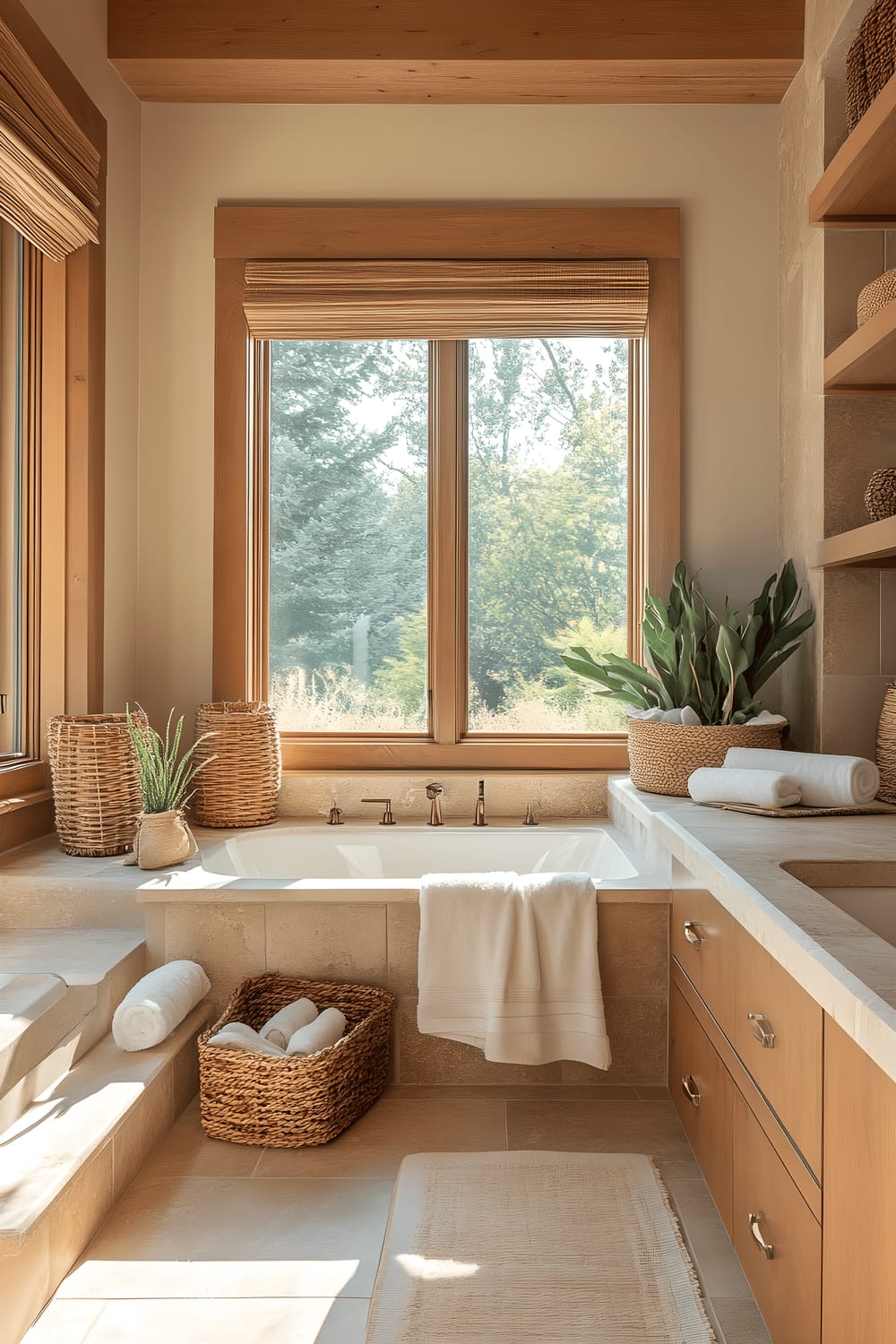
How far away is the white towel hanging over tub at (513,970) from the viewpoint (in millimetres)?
2182

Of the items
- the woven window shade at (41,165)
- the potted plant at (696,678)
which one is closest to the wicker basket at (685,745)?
the potted plant at (696,678)

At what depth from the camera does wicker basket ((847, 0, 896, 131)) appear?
6.70 feet

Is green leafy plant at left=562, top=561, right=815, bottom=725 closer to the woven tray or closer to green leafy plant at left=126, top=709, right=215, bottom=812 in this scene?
the woven tray

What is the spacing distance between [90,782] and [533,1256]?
1.58 meters

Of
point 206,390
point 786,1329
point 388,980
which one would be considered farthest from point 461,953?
point 206,390

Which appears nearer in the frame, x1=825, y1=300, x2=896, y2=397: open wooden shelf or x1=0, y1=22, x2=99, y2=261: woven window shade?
x1=825, y1=300, x2=896, y2=397: open wooden shelf

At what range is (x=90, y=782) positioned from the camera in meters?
2.58

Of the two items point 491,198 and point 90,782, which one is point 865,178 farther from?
point 90,782

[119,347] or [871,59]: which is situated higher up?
[871,59]

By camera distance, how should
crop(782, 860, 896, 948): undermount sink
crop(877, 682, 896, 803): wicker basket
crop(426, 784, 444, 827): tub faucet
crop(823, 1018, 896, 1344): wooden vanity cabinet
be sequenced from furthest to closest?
1. crop(426, 784, 444, 827): tub faucet
2. crop(877, 682, 896, 803): wicker basket
3. crop(782, 860, 896, 948): undermount sink
4. crop(823, 1018, 896, 1344): wooden vanity cabinet

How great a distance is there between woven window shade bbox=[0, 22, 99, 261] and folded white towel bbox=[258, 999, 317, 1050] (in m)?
1.98

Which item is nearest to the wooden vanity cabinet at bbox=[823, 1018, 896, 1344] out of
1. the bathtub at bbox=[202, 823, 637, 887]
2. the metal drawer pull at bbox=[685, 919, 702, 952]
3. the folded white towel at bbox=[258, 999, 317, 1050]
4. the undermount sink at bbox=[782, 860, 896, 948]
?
the undermount sink at bbox=[782, 860, 896, 948]

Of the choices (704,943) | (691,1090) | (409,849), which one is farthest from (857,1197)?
(409,849)

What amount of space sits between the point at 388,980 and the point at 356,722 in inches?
43.2
